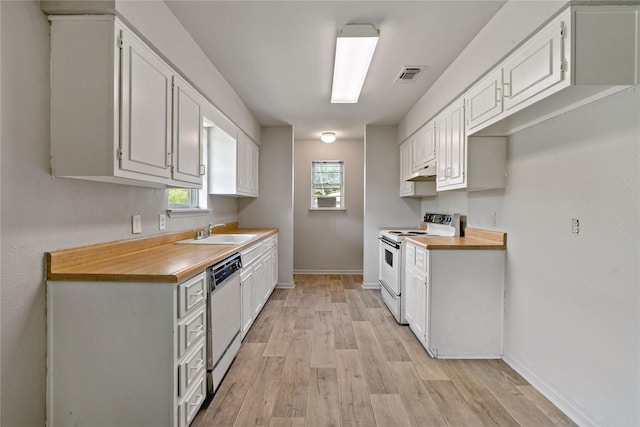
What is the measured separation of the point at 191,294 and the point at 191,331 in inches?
8.4

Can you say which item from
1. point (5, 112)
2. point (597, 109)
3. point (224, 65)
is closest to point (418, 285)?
point (597, 109)

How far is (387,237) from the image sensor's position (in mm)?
4020

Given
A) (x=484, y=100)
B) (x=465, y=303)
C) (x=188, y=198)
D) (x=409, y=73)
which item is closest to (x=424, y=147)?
(x=409, y=73)

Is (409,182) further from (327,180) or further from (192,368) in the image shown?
(192,368)

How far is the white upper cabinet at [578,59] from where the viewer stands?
152 centimetres

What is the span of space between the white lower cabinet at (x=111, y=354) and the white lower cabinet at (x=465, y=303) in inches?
79.5

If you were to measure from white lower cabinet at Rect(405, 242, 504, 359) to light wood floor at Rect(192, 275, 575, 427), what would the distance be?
0.39 ft

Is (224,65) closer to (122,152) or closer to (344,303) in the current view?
(122,152)

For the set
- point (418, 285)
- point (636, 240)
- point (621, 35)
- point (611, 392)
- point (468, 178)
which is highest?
point (621, 35)

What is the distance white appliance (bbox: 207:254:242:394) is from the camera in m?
2.05

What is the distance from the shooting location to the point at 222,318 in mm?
2270

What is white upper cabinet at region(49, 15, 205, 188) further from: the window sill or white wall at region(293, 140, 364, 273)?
white wall at region(293, 140, 364, 273)

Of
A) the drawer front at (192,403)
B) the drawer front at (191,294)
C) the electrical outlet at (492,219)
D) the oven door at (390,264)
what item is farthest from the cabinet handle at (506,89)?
the drawer front at (192,403)

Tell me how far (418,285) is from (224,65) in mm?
2739
